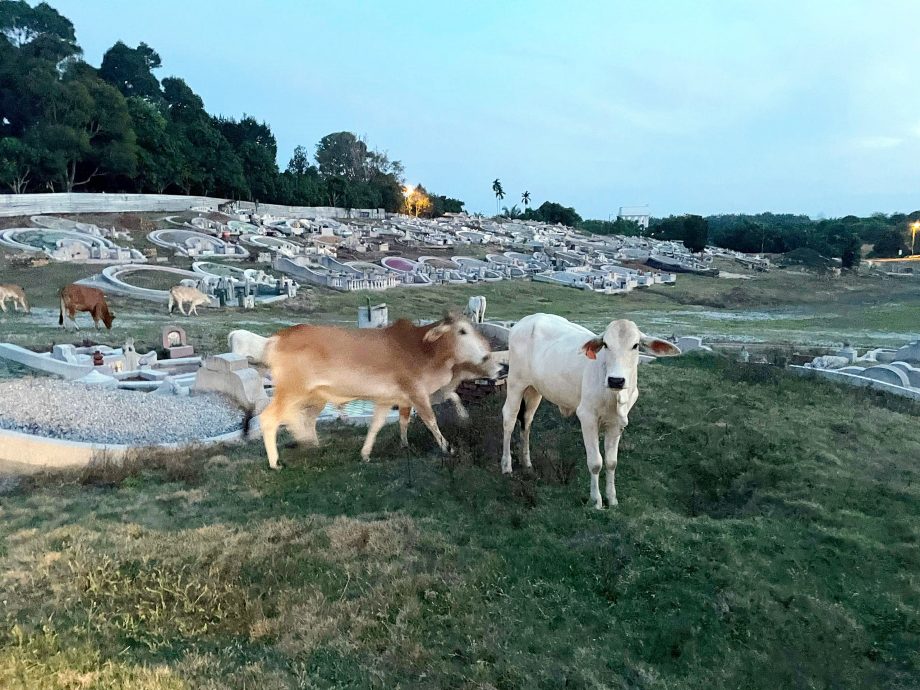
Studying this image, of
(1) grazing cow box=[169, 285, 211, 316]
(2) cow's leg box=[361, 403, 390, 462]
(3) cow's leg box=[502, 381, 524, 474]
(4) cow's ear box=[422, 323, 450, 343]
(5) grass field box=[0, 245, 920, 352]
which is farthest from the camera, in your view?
(1) grazing cow box=[169, 285, 211, 316]

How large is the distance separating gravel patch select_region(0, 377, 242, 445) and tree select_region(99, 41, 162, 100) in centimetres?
7927

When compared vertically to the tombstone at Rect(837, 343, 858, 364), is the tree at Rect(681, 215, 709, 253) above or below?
above

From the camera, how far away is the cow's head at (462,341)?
7.05 m

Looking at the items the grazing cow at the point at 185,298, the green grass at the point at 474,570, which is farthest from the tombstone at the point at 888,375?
the grazing cow at the point at 185,298

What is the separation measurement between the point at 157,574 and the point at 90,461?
382 centimetres

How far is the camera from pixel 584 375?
6.21 m

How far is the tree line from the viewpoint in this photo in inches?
2007

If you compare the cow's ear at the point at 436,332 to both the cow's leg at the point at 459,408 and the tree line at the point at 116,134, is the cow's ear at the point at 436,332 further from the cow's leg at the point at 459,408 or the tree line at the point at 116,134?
the tree line at the point at 116,134

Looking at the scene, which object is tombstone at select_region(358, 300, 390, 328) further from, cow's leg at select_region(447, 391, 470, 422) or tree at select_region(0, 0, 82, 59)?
tree at select_region(0, 0, 82, 59)

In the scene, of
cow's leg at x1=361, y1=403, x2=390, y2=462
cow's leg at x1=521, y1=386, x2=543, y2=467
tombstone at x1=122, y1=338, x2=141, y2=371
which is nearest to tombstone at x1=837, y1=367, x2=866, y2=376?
cow's leg at x1=521, y1=386, x2=543, y2=467

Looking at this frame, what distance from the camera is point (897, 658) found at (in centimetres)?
412

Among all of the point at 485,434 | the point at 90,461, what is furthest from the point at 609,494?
the point at 90,461

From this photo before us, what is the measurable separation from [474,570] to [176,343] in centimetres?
1241

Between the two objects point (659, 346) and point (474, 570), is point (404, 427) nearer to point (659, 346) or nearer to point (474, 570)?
point (474, 570)
